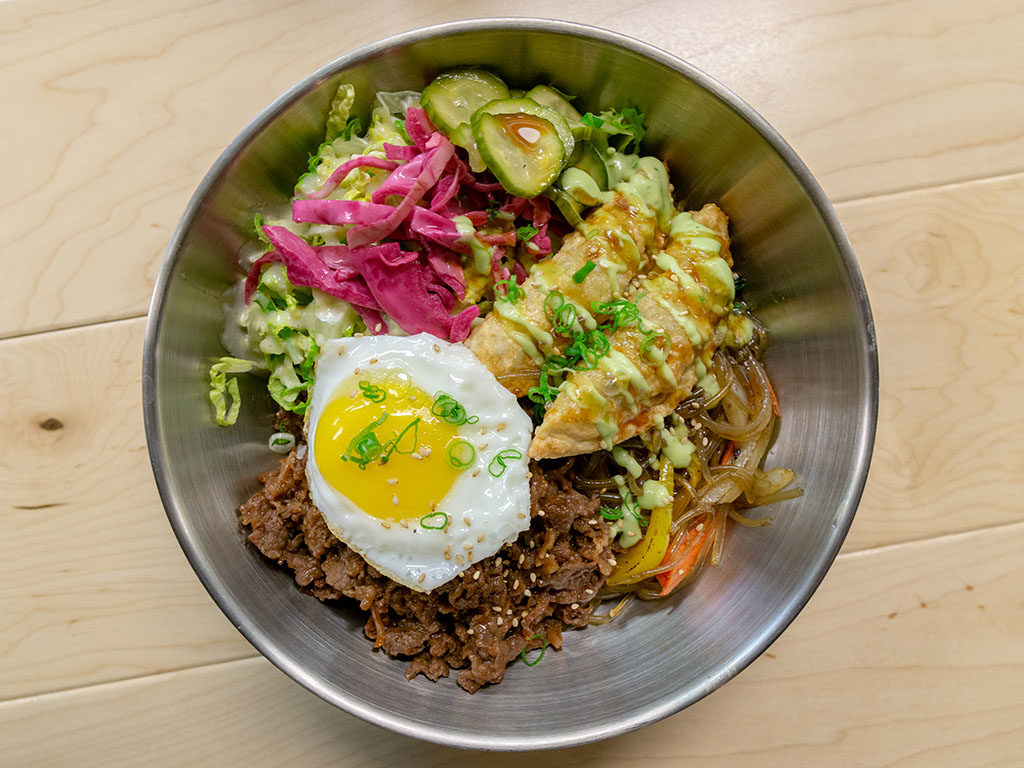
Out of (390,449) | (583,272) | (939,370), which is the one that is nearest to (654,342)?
(583,272)

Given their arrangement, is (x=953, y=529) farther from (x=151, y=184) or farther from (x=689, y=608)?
(x=151, y=184)

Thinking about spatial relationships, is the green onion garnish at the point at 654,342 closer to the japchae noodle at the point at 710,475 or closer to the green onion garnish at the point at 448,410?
the japchae noodle at the point at 710,475

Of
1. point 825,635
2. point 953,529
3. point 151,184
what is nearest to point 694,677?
point 825,635

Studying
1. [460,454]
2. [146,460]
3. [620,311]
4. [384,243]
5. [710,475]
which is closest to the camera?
[460,454]

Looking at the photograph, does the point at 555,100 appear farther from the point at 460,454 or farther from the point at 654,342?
the point at 460,454

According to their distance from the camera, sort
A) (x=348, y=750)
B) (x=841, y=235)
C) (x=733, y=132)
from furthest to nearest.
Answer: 1. (x=348, y=750)
2. (x=733, y=132)
3. (x=841, y=235)

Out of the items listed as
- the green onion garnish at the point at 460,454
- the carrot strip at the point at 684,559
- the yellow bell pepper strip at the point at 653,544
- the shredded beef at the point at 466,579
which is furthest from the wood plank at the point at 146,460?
the green onion garnish at the point at 460,454

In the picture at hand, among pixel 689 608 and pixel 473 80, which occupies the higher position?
pixel 473 80
